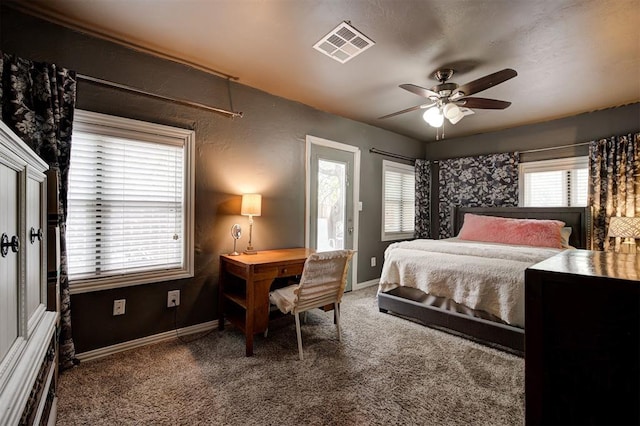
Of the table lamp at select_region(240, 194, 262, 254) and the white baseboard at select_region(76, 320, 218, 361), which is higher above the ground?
the table lamp at select_region(240, 194, 262, 254)

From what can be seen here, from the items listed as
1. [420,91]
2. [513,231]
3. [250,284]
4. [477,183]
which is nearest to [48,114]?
[250,284]

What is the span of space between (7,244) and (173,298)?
186 centimetres

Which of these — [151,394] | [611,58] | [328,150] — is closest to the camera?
[151,394]

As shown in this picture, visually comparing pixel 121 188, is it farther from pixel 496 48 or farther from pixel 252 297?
pixel 496 48

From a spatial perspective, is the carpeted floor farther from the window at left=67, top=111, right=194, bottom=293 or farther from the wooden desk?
the window at left=67, top=111, right=194, bottom=293

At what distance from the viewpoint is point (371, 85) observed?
3.04m

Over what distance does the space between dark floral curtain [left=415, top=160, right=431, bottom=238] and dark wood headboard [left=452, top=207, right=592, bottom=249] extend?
0.90 metres

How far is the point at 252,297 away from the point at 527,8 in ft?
9.02

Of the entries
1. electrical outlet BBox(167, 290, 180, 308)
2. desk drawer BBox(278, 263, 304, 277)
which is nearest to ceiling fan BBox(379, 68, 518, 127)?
desk drawer BBox(278, 263, 304, 277)

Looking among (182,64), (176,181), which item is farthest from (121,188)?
(182,64)

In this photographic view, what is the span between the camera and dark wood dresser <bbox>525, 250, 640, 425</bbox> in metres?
0.55

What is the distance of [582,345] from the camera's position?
599 mm

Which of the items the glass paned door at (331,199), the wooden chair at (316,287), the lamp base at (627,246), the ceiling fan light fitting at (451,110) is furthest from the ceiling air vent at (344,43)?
the lamp base at (627,246)

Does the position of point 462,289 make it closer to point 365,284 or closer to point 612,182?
point 365,284
